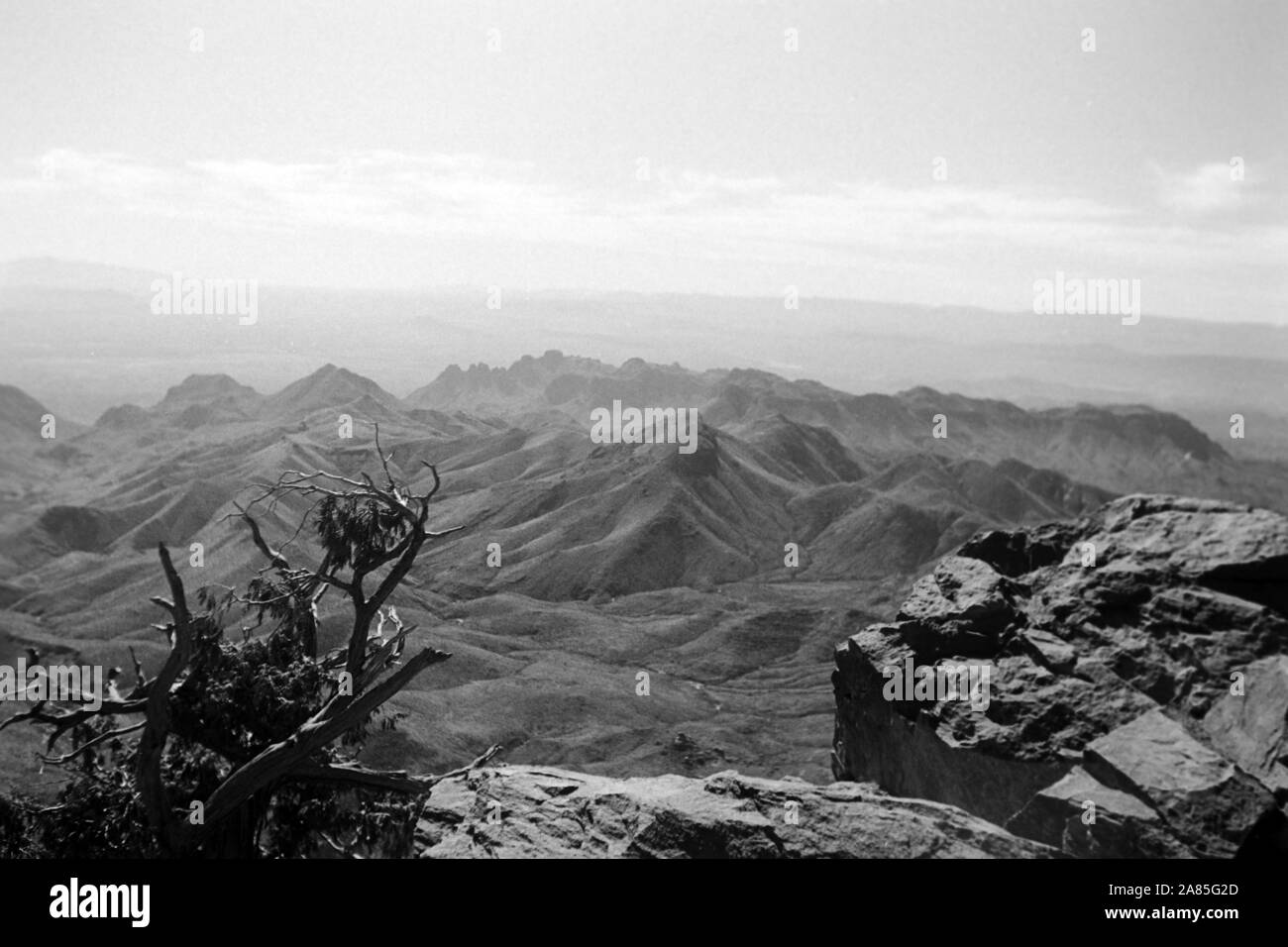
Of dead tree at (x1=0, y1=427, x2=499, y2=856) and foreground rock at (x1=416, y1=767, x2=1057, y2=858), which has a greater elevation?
dead tree at (x1=0, y1=427, x2=499, y2=856)

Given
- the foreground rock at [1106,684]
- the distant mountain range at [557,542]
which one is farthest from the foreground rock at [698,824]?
the distant mountain range at [557,542]

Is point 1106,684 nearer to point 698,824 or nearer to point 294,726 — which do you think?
point 698,824

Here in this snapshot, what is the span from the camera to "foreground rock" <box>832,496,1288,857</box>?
43.2 ft

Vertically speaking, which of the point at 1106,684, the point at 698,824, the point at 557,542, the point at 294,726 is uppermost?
the point at 294,726

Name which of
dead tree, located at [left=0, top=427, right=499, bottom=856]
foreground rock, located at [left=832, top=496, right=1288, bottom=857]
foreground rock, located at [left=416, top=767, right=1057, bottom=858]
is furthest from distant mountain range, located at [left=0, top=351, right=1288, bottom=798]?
foreground rock, located at [left=832, top=496, right=1288, bottom=857]

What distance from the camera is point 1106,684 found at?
57.0 ft

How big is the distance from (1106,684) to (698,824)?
1063 cm

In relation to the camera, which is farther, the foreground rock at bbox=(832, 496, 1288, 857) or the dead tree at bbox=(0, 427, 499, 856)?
the foreground rock at bbox=(832, 496, 1288, 857)

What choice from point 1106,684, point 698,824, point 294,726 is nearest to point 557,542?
point 1106,684

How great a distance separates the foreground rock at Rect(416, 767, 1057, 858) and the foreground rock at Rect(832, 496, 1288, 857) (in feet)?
12.4

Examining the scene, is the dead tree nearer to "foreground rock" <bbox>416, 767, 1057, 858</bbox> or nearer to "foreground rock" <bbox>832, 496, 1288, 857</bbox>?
"foreground rock" <bbox>416, 767, 1057, 858</bbox>

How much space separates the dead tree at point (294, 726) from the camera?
1035cm

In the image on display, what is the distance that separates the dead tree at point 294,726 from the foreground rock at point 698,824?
1134 mm
